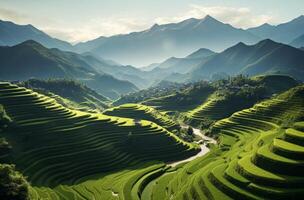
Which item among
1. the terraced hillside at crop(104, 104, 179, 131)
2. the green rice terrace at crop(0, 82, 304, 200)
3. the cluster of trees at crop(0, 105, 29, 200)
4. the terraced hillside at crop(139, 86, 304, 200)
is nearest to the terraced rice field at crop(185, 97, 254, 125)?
the terraced hillside at crop(104, 104, 179, 131)

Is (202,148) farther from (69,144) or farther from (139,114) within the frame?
(69,144)

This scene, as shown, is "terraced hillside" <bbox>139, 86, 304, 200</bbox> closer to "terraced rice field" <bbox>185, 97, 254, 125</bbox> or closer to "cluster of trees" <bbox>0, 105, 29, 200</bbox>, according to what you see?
"cluster of trees" <bbox>0, 105, 29, 200</bbox>

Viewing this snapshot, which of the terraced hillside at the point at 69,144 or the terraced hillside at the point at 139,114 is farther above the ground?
the terraced hillside at the point at 139,114

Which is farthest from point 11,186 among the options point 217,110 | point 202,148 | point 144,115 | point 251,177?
point 217,110

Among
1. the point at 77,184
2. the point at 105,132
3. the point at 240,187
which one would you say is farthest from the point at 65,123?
the point at 240,187

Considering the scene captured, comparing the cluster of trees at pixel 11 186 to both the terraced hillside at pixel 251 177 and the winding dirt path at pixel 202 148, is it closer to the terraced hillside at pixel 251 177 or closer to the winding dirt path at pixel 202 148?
the terraced hillside at pixel 251 177

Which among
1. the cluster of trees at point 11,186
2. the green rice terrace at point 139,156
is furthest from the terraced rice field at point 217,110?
the cluster of trees at point 11,186
